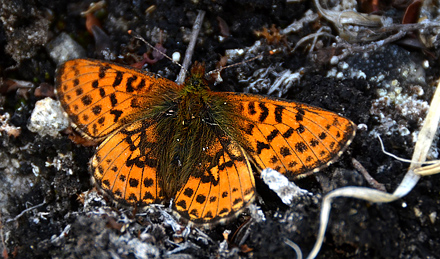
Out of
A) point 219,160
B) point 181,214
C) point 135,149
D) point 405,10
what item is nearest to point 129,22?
point 135,149

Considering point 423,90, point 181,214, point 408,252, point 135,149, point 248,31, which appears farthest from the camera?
point 248,31

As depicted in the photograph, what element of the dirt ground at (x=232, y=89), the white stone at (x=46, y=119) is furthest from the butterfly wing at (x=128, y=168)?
the white stone at (x=46, y=119)

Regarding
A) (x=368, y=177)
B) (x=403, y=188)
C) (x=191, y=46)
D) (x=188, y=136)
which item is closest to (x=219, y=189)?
(x=188, y=136)

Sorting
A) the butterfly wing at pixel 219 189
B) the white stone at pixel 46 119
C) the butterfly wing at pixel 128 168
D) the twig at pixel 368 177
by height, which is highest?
the white stone at pixel 46 119

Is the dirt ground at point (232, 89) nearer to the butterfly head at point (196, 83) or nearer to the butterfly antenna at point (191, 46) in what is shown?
the butterfly antenna at point (191, 46)

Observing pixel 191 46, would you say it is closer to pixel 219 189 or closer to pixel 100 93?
pixel 100 93

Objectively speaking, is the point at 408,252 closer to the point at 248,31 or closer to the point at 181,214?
the point at 181,214

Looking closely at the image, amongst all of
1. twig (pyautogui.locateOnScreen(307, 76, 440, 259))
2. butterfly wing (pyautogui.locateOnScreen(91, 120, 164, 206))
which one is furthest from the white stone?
twig (pyautogui.locateOnScreen(307, 76, 440, 259))

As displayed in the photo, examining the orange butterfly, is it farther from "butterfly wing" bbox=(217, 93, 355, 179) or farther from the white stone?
the white stone
